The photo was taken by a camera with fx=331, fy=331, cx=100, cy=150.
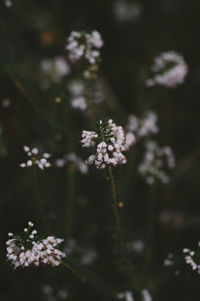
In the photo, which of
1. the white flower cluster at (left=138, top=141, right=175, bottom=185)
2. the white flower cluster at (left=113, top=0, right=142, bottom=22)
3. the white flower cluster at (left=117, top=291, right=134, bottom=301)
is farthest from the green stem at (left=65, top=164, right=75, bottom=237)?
the white flower cluster at (left=113, top=0, right=142, bottom=22)

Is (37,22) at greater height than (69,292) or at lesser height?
greater

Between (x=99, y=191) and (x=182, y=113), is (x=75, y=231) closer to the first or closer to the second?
(x=99, y=191)

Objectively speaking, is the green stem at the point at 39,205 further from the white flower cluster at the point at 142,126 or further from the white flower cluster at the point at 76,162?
the white flower cluster at the point at 142,126

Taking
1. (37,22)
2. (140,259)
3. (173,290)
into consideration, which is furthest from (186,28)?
(173,290)

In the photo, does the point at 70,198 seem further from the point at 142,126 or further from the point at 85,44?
the point at 85,44

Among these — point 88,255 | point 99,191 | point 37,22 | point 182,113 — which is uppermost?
point 37,22

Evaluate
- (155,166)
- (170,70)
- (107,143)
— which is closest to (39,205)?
(107,143)

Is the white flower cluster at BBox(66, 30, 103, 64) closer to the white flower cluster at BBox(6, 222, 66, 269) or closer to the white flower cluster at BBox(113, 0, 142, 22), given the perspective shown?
the white flower cluster at BBox(6, 222, 66, 269)

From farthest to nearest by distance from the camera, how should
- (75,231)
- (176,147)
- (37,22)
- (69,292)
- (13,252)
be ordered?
(37,22)
(176,147)
(75,231)
(69,292)
(13,252)
